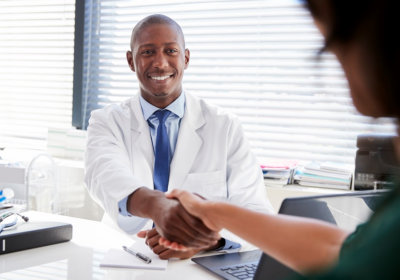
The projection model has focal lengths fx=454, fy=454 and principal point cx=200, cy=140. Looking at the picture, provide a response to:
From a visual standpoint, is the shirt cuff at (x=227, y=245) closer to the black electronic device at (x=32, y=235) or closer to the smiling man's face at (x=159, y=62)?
the black electronic device at (x=32, y=235)

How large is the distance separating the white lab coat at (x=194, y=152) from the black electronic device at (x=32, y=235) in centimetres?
33

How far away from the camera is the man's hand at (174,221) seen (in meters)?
1.29

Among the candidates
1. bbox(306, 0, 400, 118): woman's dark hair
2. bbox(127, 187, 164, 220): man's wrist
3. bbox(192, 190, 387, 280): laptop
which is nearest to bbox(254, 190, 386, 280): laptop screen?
bbox(192, 190, 387, 280): laptop

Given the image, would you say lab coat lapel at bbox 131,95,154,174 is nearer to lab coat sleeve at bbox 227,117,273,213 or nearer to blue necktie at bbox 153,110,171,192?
blue necktie at bbox 153,110,171,192

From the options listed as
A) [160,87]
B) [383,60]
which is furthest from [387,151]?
[383,60]

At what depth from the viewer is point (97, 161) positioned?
1.84 meters

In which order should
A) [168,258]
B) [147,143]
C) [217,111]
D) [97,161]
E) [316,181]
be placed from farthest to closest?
[316,181] → [217,111] → [147,143] → [97,161] → [168,258]

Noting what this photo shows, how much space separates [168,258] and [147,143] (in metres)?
0.80

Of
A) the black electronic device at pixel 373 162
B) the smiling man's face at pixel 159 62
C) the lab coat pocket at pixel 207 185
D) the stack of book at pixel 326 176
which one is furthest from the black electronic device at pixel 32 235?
the black electronic device at pixel 373 162

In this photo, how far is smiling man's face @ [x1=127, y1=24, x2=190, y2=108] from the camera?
214 centimetres

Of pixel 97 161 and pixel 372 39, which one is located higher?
pixel 372 39

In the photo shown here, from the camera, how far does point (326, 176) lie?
2428mm

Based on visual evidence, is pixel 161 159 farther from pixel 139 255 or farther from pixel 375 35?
pixel 375 35

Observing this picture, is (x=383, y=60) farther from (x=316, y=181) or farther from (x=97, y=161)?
(x=316, y=181)
